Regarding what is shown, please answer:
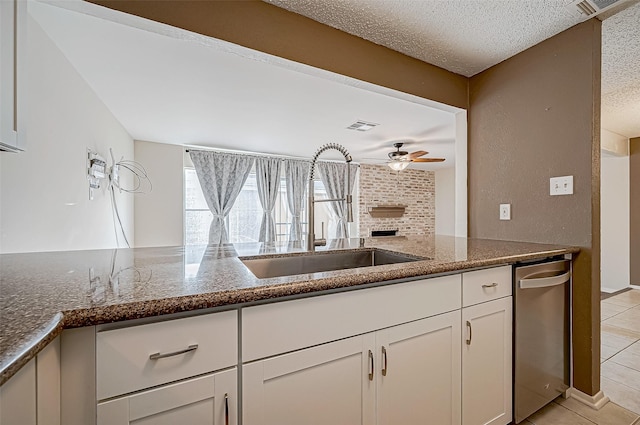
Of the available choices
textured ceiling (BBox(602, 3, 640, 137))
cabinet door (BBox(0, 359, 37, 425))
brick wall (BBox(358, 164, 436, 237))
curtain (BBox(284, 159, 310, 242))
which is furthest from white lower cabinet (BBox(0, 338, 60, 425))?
brick wall (BBox(358, 164, 436, 237))

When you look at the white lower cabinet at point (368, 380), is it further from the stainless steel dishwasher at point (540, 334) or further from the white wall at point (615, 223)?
the white wall at point (615, 223)

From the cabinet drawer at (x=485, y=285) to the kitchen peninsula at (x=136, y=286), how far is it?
41 millimetres

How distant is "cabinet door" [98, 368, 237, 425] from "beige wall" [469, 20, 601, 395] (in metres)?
2.07

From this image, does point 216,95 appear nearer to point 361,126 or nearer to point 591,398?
point 361,126

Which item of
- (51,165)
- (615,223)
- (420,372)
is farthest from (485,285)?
(615,223)

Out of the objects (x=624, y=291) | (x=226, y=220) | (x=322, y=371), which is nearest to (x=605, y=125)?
(x=624, y=291)

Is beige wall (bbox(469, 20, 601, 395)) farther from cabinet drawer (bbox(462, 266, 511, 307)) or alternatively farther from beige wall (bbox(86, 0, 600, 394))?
cabinet drawer (bbox(462, 266, 511, 307))

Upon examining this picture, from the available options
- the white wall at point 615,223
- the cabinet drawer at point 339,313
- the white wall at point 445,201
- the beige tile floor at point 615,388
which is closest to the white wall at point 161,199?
the cabinet drawer at point 339,313

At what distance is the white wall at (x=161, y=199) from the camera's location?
435cm

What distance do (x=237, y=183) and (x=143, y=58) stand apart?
3137mm

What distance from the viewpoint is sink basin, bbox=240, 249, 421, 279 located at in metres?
1.43

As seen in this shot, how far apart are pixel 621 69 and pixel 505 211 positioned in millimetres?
1674

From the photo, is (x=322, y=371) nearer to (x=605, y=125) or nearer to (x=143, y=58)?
(x=143, y=58)

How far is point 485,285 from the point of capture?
4.41ft
